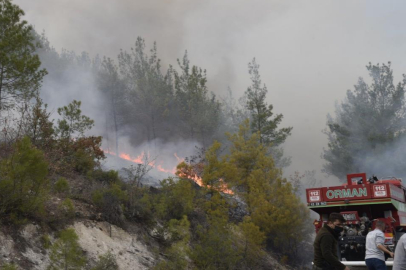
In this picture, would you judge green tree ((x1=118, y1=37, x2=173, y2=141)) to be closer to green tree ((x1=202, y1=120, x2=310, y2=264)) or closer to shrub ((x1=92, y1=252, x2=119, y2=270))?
green tree ((x1=202, y1=120, x2=310, y2=264))

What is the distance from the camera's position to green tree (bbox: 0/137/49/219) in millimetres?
8438

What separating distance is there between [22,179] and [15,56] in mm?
8138

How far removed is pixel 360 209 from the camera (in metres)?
11.9

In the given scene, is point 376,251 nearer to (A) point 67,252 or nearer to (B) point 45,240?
(A) point 67,252

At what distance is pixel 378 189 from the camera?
37.5 ft

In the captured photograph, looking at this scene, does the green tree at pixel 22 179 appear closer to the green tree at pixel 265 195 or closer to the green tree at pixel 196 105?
the green tree at pixel 265 195

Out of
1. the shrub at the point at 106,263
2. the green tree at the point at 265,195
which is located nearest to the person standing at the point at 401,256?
the shrub at the point at 106,263

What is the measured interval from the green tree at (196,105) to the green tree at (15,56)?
97.2ft

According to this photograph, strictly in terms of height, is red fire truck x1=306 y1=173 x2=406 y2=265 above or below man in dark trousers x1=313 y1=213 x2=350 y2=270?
above

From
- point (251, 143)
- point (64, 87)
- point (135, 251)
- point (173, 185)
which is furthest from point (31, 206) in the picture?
point (64, 87)

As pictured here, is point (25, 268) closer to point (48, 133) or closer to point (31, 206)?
point (31, 206)

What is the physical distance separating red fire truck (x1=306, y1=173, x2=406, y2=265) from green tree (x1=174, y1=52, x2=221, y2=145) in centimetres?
3277

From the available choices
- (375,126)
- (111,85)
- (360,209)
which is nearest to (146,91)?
(111,85)

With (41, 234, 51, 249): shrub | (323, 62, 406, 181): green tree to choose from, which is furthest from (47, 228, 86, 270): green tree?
(323, 62, 406, 181): green tree
